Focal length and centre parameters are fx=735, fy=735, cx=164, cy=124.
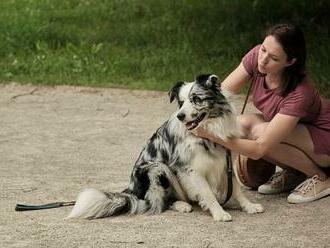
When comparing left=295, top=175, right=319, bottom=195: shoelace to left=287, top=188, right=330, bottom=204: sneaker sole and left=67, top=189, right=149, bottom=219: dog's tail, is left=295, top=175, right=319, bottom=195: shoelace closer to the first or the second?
left=287, top=188, right=330, bottom=204: sneaker sole

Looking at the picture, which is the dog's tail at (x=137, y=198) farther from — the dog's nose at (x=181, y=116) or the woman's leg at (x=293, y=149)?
the woman's leg at (x=293, y=149)

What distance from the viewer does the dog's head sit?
15.5ft

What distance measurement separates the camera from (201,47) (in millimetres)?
11352

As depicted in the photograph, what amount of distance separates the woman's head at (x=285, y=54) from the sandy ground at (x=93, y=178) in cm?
94

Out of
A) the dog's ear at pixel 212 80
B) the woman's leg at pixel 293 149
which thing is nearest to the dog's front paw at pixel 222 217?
the woman's leg at pixel 293 149

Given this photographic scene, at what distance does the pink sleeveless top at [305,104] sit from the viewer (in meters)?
4.95

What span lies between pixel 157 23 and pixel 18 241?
872 cm

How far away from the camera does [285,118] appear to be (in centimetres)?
483

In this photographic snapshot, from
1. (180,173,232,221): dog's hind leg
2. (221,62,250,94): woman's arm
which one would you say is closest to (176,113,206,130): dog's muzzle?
(180,173,232,221): dog's hind leg

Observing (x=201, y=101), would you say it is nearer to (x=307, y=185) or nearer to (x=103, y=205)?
(x=103, y=205)

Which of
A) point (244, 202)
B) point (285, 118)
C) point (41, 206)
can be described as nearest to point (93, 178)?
point (41, 206)

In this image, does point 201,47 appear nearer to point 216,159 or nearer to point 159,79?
point 159,79

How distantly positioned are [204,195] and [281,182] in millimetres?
875

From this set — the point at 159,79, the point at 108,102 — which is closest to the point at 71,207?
the point at 108,102
